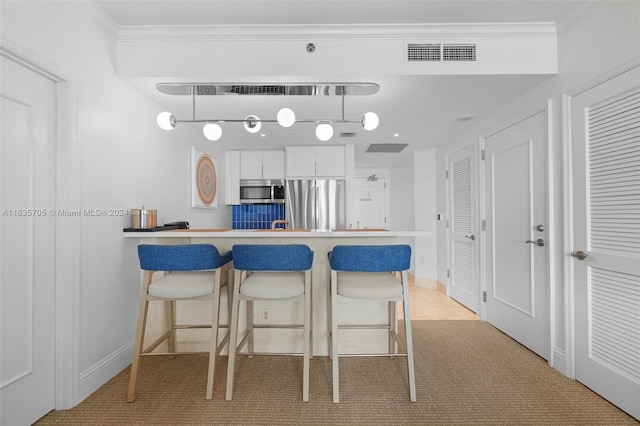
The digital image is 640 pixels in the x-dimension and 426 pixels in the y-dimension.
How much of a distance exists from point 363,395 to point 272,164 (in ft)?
10.8

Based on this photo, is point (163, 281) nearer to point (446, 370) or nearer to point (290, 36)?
point (290, 36)

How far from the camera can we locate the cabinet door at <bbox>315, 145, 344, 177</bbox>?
13.1 ft

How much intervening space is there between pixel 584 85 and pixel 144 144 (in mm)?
3409

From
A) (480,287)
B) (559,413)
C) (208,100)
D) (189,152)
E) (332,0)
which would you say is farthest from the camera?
(189,152)

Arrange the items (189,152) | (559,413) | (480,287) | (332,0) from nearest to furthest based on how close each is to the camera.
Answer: (559,413) → (332,0) → (480,287) → (189,152)

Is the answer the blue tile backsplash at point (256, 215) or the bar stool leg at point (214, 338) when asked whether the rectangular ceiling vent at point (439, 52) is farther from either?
the blue tile backsplash at point (256, 215)

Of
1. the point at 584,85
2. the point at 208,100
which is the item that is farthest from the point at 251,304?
the point at 584,85

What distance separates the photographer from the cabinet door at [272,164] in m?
4.12

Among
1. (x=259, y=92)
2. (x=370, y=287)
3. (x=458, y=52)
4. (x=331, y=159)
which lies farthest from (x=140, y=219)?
(x=458, y=52)

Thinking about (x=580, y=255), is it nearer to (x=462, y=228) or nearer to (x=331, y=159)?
(x=462, y=228)

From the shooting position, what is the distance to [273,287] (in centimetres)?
169

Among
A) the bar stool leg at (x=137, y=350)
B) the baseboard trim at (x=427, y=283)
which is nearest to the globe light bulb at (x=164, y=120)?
the bar stool leg at (x=137, y=350)

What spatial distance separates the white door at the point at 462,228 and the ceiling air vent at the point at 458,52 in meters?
1.35

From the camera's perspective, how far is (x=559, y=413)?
1.56 meters
